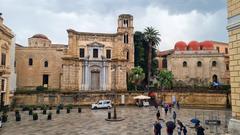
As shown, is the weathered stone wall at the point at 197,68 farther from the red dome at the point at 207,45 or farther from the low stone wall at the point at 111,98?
the low stone wall at the point at 111,98

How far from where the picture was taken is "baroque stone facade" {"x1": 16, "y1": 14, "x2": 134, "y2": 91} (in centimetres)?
4316

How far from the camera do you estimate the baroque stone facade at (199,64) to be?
171ft

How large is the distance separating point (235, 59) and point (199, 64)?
1810 inches

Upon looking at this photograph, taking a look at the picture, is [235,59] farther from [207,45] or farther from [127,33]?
[207,45]

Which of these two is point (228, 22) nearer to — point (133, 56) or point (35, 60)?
point (133, 56)

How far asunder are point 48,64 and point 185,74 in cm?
3102

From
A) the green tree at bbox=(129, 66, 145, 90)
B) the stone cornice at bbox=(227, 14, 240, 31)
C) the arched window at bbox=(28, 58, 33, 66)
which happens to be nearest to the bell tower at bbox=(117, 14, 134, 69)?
the green tree at bbox=(129, 66, 145, 90)

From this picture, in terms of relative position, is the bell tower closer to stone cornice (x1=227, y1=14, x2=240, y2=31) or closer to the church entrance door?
the church entrance door

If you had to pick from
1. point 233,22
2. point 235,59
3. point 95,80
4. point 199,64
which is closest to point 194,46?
point 199,64

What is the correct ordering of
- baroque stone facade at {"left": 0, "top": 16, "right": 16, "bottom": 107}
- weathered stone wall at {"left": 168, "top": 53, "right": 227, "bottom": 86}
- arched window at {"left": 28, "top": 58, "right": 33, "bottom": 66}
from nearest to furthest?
baroque stone facade at {"left": 0, "top": 16, "right": 16, "bottom": 107} < arched window at {"left": 28, "top": 58, "right": 33, "bottom": 66} < weathered stone wall at {"left": 168, "top": 53, "right": 227, "bottom": 86}

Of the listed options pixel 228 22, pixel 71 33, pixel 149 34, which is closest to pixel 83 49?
pixel 71 33

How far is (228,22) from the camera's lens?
9.91 m

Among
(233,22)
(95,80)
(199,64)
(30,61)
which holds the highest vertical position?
(30,61)

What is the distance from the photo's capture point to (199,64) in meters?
53.2
